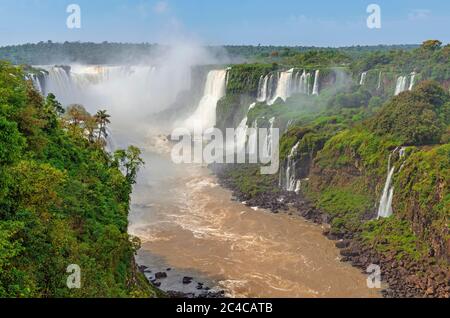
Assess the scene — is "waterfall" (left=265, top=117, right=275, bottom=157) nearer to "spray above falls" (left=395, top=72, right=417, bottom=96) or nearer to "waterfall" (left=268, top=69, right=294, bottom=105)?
"waterfall" (left=268, top=69, right=294, bottom=105)

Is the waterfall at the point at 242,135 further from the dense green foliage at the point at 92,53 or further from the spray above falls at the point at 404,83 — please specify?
the dense green foliage at the point at 92,53

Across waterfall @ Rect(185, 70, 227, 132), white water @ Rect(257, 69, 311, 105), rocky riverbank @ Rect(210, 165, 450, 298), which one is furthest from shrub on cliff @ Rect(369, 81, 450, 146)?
waterfall @ Rect(185, 70, 227, 132)

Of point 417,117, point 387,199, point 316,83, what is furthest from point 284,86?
point 387,199

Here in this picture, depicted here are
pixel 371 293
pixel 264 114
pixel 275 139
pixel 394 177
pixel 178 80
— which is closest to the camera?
pixel 371 293

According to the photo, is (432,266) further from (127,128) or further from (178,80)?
(178,80)

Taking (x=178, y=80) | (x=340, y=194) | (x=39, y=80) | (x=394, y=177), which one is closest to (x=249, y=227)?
(x=340, y=194)

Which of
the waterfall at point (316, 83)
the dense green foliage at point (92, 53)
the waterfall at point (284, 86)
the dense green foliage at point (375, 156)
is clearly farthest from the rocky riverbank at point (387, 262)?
the dense green foliage at point (92, 53)

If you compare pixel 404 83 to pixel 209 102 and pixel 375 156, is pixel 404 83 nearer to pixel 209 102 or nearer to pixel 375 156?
pixel 375 156
